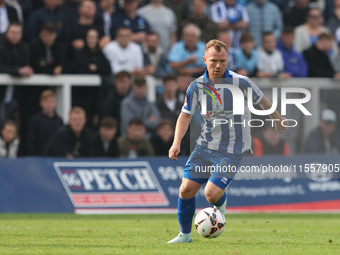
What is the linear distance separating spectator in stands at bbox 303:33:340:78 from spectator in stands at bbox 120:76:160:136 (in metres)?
4.24

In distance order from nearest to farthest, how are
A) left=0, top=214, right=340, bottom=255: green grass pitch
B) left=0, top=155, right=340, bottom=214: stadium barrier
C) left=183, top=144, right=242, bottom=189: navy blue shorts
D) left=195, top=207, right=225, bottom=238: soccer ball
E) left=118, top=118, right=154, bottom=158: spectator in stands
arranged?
left=0, top=214, right=340, bottom=255: green grass pitch < left=195, top=207, right=225, bottom=238: soccer ball < left=183, top=144, right=242, bottom=189: navy blue shorts < left=0, top=155, right=340, bottom=214: stadium barrier < left=118, top=118, right=154, bottom=158: spectator in stands

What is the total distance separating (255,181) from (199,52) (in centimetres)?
342

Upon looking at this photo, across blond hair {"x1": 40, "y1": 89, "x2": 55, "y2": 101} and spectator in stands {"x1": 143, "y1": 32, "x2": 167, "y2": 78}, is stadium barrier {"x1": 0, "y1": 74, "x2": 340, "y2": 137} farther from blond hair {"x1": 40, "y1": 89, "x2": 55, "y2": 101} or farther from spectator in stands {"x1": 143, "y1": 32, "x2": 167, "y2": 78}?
blond hair {"x1": 40, "y1": 89, "x2": 55, "y2": 101}

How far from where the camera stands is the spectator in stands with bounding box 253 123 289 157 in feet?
53.8

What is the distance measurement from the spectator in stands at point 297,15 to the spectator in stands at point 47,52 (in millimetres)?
6328

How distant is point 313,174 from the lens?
53.7 feet

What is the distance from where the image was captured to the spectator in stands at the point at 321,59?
18406 millimetres

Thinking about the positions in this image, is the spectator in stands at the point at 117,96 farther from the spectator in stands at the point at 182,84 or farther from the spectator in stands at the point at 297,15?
the spectator in stands at the point at 297,15

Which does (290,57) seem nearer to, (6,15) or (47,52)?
(47,52)

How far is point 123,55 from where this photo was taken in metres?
17.4

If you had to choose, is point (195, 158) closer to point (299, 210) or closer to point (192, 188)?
point (192, 188)

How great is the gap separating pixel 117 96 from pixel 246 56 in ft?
10.5

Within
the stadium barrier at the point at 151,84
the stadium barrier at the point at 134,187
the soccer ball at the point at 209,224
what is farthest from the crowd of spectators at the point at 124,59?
the soccer ball at the point at 209,224

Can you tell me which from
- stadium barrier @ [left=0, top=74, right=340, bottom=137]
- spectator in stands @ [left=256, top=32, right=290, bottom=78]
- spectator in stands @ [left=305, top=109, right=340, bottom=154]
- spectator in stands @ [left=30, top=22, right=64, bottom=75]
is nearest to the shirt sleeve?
spectator in stands @ [left=30, top=22, right=64, bottom=75]
